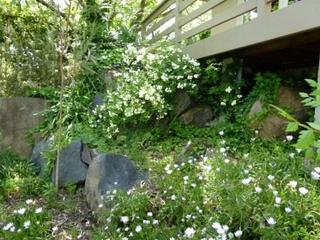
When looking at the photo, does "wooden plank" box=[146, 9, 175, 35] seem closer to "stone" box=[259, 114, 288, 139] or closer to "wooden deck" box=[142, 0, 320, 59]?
"wooden deck" box=[142, 0, 320, 59]

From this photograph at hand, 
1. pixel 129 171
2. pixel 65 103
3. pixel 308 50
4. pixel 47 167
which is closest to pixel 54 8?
pixel 65 103

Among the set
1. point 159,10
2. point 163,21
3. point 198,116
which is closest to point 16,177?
point 198,116

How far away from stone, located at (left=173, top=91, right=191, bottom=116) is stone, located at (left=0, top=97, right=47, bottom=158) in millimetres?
1837

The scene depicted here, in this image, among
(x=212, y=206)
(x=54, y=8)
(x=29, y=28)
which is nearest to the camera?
(x=212, y=206)

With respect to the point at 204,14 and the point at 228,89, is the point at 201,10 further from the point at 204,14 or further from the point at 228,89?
the point at 204,14

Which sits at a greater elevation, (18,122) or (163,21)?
(163,21)

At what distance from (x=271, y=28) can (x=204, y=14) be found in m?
3.27

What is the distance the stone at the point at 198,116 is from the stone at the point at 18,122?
1.97 metres

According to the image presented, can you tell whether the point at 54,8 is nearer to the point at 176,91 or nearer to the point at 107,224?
the point at 176,91

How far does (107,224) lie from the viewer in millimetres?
2873

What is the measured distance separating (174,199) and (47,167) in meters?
2.04

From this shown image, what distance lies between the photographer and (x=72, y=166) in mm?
4145

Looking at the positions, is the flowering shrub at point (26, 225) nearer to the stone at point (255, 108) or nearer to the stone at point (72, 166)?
the stone at point (72, 166)

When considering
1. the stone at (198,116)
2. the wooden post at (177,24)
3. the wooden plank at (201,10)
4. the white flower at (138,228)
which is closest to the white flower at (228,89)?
the stone at (198,116)
